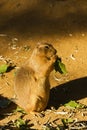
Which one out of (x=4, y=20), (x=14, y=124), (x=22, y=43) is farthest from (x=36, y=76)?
(x=4, y=20)

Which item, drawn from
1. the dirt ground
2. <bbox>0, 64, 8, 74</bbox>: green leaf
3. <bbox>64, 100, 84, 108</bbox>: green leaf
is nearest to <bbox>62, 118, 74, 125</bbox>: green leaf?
the dirt ground

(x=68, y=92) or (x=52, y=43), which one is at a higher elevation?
(x=52, y=43)

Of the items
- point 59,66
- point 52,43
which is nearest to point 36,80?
point 59,66

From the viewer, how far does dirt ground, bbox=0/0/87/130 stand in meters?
6.45

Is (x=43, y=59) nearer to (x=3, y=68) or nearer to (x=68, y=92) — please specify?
(x=68, y=92)

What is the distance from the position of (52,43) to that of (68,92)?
3.95 feet

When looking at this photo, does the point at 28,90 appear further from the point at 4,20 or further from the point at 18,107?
the point at 4,20

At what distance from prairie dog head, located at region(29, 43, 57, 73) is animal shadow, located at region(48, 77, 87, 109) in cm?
62

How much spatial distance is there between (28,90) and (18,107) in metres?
0.33

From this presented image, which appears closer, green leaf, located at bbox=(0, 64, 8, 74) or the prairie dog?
the prairie dog

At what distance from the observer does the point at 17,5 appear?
8.65 m

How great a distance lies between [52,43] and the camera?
25.9 ft

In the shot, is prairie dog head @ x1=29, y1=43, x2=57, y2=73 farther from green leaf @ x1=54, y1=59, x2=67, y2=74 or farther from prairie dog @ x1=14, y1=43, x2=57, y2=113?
green leaf @ x1=54, y1=59, x2=67, y2=74

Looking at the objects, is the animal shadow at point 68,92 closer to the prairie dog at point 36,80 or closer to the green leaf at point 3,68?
the prairie dog at point 36,80
